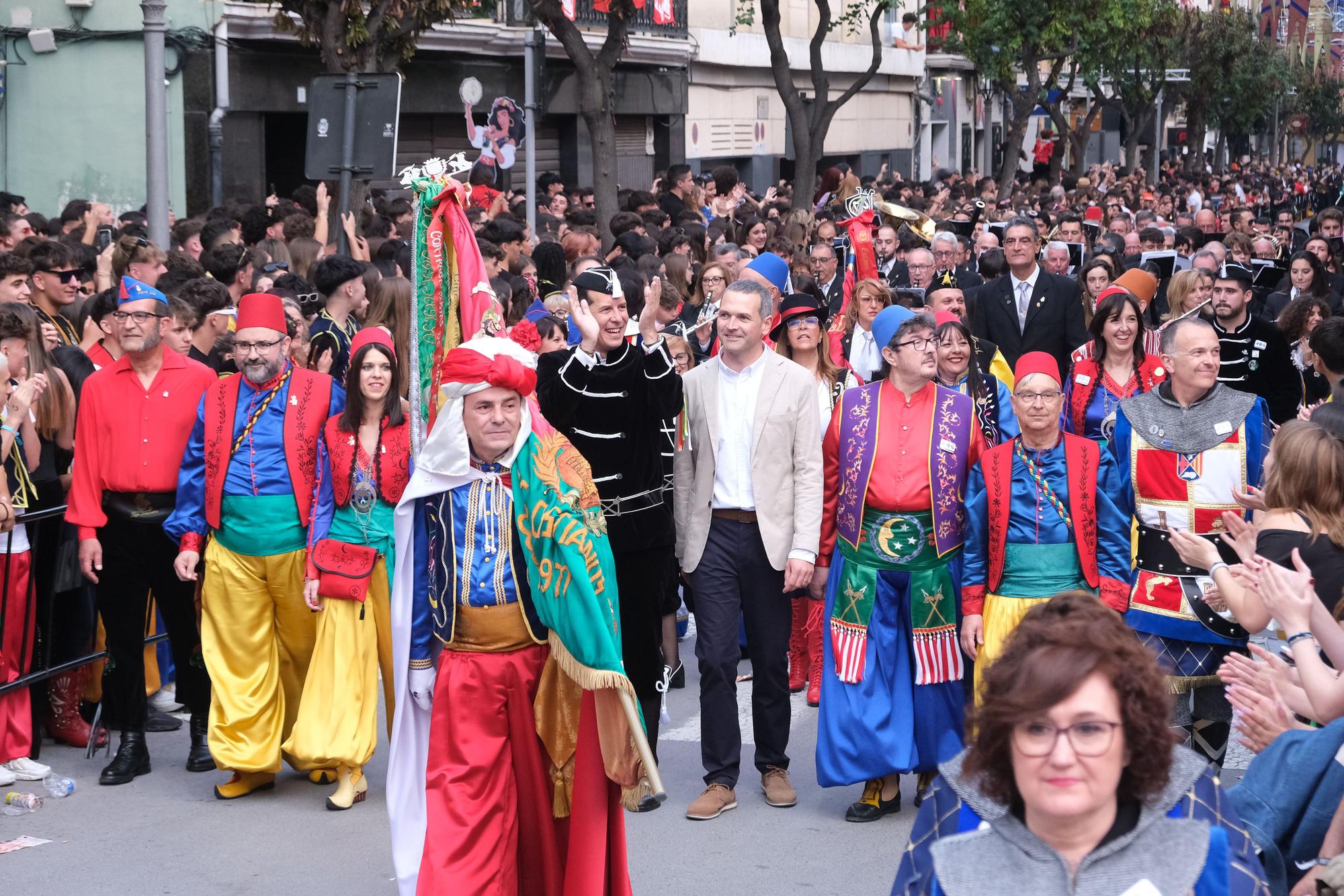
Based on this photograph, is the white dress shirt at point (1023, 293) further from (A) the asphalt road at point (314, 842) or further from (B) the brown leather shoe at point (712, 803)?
(B) the brown leather shoe at point (712, 803)

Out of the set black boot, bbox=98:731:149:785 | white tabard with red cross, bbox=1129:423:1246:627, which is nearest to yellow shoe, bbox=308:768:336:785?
black boot, bbox=98:731:149:785

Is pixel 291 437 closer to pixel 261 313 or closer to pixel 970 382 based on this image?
pixel 261 313

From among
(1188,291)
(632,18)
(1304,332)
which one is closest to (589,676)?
(1304,332)

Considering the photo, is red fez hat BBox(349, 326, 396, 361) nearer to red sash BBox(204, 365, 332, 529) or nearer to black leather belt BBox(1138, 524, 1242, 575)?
red sash BBox(204, 365, 332, 529)

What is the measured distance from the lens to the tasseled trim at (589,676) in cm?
518

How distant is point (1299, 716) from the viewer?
4.26 metres

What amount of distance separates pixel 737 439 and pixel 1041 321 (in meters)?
5.01

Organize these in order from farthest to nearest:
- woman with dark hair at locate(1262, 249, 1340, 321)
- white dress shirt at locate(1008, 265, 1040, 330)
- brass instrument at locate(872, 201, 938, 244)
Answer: brass instrument at locate(872, 201, 938, 244)
woman with dark hair at locate(1262, 249, 1340, 321)
white dress shirt at locate(1008, 265, 1040, 330)

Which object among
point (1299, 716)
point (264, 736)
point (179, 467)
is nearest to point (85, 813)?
point (264, 736)

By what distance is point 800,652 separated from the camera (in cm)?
887

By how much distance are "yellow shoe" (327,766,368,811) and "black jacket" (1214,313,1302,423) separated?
6.01 m

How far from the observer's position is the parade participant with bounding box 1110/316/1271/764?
650 centimetres

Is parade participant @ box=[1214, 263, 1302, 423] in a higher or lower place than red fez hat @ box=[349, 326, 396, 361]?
lower

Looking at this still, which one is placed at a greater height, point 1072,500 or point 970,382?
point 970,382
